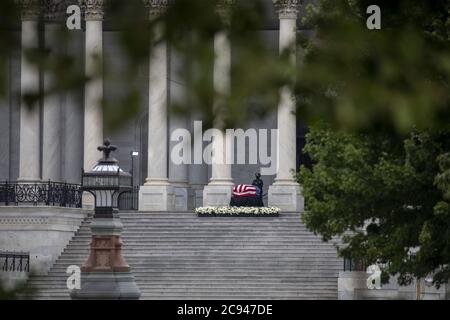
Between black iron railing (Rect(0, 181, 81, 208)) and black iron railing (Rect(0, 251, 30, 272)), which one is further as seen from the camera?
black iron railing (Rect(0, 181, 81, 208))

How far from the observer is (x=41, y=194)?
7038 cm

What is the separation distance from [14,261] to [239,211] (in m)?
11.5

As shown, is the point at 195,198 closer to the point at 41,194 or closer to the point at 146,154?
the point at 146,154

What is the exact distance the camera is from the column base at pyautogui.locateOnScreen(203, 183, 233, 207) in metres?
74.2

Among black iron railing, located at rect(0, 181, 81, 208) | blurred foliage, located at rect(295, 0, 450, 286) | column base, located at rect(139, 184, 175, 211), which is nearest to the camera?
blurred foliage, located at rect(295, 0, 450, 286)

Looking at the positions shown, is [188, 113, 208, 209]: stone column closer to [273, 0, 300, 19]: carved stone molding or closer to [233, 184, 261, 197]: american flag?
[233, 184, 261, 197]: american flag

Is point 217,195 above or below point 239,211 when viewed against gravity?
above

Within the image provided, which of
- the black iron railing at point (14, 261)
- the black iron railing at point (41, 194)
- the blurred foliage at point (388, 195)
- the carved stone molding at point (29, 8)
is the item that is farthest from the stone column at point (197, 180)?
the carved stone molding at point (29, 8)

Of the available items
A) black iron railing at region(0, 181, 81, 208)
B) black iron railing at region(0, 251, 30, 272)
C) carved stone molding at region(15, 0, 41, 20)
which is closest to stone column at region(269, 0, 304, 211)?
black iron railing at region(0, 181, 81, 208)

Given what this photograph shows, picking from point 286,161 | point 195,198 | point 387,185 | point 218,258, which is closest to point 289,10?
point 286,161

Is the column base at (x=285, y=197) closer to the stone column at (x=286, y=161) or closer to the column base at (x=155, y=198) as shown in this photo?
the stone column at (x=286, y=161)

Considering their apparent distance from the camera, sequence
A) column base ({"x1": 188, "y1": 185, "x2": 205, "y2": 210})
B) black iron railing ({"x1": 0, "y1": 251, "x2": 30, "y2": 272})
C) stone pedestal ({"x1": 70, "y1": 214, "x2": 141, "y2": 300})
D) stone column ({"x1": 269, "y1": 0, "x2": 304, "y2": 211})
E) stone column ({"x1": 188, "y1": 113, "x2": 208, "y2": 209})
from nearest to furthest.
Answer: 1. stone pedestal ({"x1": 70, "y1": 214, "x2": 141, "y2": 300})
2. black iron railing ({"x1": 0, "y1": 251, "x2": 30, "y2": 272})
3. stone column ({"x1": 269, "y1": 0, "x2": 304, "y2": 211})
4. column base ({"x1": 188, "y1": 185, "x2": 205, "y2": 210})
5. stone column ({"x1": 188, "y1": 113, "x2": 208, "y2": 209})

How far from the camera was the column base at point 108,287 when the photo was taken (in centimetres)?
4222

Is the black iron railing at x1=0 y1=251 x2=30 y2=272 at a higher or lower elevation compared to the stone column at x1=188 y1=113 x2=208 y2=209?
lower
